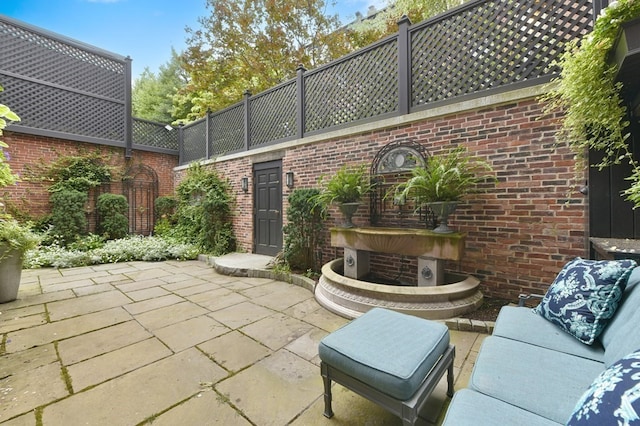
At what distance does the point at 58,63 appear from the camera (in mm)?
6250

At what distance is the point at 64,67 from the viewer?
6348 mm

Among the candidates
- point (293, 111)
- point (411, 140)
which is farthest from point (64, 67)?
point (411, 140)

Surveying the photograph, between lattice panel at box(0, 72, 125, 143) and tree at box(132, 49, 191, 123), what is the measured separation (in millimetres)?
5271

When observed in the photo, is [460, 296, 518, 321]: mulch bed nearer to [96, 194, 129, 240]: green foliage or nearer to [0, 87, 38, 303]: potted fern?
[0, 87, 38, 303]: potted fern

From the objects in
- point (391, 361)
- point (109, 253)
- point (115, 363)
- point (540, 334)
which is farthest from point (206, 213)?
point (540, 334)

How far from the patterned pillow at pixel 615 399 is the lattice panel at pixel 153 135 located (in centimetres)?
956

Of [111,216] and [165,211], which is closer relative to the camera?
[111,216]

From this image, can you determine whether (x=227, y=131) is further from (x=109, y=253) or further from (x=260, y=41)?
(x=109, y=253)

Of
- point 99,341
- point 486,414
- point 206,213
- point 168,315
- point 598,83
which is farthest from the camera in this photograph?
point 206,213

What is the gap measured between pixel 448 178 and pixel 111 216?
299 inches

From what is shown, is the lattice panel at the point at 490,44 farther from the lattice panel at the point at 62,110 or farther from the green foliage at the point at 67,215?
the lattice panel at the point at 62,110

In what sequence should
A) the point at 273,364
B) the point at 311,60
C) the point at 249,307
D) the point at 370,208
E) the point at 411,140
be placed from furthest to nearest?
the point at 311,60
the point at 370,208
the point at 411,140
the point at 249,307
the point at 273,364

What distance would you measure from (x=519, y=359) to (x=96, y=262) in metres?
6.51

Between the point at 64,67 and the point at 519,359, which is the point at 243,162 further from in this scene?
the point at 519,359
